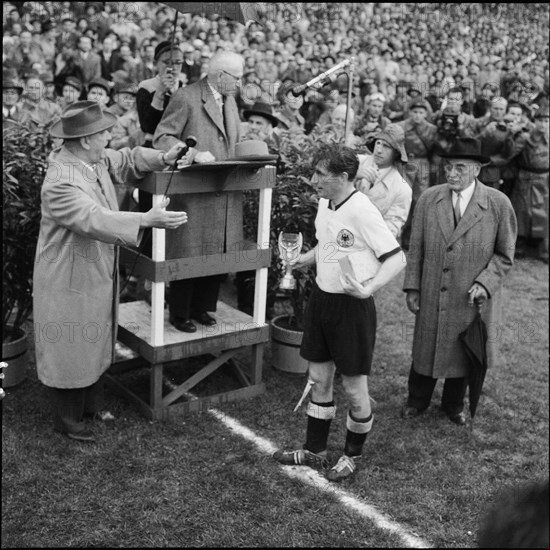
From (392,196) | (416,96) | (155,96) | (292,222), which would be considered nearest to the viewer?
(155,96)

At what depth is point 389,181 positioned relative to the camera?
607cm

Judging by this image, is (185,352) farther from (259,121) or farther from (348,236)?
Answer: (259,121)

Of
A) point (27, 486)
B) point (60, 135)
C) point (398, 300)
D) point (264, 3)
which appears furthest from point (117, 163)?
point (264, 3)

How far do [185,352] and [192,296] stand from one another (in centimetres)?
54

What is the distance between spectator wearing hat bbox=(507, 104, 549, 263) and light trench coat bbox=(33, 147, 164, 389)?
7.18 meters

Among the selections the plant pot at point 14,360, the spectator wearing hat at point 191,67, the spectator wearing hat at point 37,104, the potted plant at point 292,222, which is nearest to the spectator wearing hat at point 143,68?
the spectator wearing hat at point 191,67

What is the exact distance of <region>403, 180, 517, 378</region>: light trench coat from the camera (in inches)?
215

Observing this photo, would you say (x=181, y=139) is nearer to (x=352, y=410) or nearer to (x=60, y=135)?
(x=60, y=135)

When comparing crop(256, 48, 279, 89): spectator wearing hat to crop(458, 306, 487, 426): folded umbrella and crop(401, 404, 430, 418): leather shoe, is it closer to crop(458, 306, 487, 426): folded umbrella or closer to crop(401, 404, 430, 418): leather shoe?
crop(401, 404, 430, 418): leather shoe

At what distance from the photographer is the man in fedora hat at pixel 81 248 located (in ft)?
15.6

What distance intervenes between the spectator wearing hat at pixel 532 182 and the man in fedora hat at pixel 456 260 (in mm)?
5777

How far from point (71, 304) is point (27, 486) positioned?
1.09m

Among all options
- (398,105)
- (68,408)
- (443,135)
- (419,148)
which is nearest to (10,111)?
(419,148)

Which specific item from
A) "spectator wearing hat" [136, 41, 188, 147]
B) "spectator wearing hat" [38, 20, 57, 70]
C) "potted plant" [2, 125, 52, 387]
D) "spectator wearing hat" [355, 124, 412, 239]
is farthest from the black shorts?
"spectator wearing hat" [38, 20, 57, 70]
